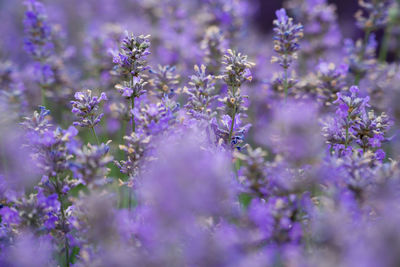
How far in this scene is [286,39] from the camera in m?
2.57

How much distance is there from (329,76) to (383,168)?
112 cm

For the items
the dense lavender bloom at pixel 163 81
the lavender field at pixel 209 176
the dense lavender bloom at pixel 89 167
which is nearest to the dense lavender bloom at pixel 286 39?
the lavender field at pixel 209 176

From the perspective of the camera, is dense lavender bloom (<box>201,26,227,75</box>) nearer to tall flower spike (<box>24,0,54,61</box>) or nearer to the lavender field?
the lavender field

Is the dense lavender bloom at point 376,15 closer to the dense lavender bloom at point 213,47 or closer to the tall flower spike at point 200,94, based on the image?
the dense lavender bloom at point 213,47

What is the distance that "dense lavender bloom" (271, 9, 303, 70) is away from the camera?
2.55 meters

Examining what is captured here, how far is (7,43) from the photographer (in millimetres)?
5227

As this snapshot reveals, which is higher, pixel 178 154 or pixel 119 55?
pixel 119 55

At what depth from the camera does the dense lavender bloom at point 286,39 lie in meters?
2.55

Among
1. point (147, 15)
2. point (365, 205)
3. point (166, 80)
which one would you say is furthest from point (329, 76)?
point (147, 15)

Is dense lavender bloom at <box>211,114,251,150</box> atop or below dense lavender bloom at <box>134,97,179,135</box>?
atop

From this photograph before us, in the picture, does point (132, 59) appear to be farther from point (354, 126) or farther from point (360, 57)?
point (360, 57)

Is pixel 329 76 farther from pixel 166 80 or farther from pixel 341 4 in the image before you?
pixel 341 4

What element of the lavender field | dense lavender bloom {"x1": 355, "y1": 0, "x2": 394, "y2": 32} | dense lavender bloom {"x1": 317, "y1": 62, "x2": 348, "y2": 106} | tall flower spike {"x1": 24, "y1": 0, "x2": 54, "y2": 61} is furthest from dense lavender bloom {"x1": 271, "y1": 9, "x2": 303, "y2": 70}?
tall flower spike {"x1": 24, "y1": 0, "x2": 54, "y2": 61}

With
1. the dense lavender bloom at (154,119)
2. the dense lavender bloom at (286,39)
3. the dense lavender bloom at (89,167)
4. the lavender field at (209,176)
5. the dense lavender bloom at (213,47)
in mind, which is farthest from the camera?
the dense lavender bloom at (213,47)
